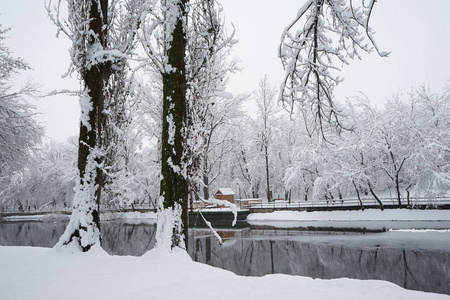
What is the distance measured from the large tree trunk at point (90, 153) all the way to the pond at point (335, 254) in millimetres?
5716

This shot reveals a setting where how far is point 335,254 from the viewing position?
1255cm

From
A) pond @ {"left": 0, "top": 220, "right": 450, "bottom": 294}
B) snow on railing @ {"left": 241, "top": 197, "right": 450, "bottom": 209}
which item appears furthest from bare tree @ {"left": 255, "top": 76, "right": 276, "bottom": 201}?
pond @ {"left": 0, "top": 220, "right": 450, "bottom": 294}

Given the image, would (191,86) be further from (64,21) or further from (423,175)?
(423,175)

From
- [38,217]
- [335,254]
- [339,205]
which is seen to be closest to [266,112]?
[339,205]

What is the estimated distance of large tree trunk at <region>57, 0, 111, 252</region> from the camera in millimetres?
6488

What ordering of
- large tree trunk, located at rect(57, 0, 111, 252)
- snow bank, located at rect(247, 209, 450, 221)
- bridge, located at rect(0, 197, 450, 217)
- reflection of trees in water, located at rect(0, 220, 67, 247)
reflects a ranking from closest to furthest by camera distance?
Result: large tree trunk, located at rect(57, 0, 111, 252), reflection of trees in water, located at rect(0, 220, 67, 247), snow bank, located at rect(247, 209, 450, 221), bridge, located at rect(0, 197, 450, 217)

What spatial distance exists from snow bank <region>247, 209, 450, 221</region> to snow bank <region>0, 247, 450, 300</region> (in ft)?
72.9

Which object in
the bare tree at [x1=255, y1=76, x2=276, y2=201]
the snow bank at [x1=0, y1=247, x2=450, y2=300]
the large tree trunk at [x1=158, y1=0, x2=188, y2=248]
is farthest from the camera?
the bare tree at [x1=255, y1=76, x2=276, y2=201]

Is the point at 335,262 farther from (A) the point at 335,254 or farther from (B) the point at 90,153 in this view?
(B) the point at 90,153

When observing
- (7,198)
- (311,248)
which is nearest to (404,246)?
(311,248)

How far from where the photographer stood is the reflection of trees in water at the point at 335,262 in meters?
9.09

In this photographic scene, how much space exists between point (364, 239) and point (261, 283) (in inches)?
554

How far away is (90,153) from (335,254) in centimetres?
1093

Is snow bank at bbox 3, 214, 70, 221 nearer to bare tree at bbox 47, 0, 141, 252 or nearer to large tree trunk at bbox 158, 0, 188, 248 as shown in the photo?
bare tree at bbox 47, 0, 141, 252
